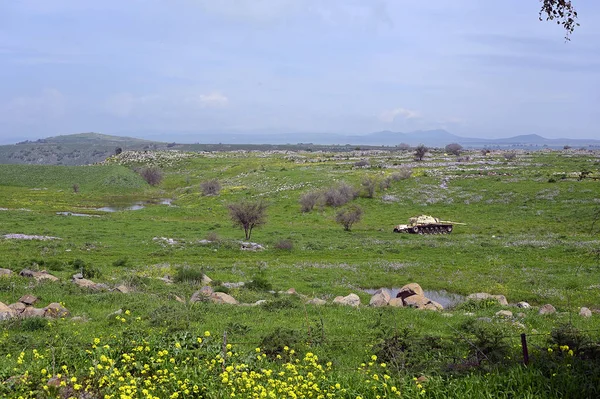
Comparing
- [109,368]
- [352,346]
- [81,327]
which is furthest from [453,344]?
[81,327]

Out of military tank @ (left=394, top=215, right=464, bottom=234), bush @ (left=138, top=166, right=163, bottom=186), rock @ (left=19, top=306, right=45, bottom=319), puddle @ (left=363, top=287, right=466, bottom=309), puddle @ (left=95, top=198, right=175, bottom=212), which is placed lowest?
puddle @ (left=95, top=198, right=175, bottom=212)

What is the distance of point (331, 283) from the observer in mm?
26234

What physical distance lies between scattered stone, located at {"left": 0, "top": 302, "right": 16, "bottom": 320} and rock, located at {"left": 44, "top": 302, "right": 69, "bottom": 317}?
3.19 ft

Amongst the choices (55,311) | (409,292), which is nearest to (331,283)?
(409,292)

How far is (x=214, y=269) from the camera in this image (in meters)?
29.4

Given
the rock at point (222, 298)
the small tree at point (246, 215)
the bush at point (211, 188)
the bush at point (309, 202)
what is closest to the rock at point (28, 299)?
the rock at point (222, 298)

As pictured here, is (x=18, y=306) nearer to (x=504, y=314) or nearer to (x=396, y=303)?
(x=396, y=303)

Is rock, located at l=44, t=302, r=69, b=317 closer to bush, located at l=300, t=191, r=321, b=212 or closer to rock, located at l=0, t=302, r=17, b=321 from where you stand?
rock, located at l=0, t=302, r=17, b=321

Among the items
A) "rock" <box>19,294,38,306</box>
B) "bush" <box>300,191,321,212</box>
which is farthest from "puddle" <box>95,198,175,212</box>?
"rock" <box>19,294,38,306</box>

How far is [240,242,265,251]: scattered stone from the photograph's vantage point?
124 ft

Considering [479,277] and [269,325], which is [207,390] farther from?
[479,277]

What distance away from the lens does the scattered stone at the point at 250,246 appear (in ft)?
124

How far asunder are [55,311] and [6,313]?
144 centimetres

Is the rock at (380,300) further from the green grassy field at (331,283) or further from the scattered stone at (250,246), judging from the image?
the scattered stone at (250,246)
